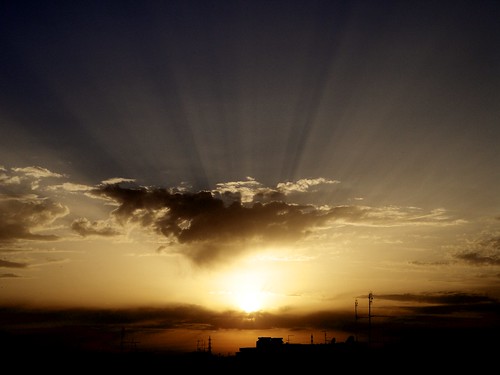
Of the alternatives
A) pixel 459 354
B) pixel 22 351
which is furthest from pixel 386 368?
pixel 22 351

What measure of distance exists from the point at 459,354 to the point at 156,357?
83.6 m

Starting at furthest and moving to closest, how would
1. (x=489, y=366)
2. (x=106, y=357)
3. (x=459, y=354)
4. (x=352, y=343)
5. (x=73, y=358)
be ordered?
(x=352, y=343)
(x=106, y=357)
(x=73, y=358)
(x=459, y=354)
(x=489, y=366)

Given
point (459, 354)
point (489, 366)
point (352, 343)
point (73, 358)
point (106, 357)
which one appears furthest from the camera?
point (352, 343)

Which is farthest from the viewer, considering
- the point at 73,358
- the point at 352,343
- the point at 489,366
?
the point at 352,343

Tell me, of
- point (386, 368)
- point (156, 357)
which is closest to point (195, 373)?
point (156, 357)

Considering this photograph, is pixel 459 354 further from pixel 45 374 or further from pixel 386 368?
pixel 45 374

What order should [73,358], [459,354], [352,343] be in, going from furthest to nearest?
1. [352,343]
2. [73,358]
3. [459,354]

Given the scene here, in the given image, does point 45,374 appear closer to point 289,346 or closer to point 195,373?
point 195,373

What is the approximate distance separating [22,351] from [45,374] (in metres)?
27.1

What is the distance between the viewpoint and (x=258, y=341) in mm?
146500

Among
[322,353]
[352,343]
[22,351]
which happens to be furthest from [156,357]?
[352,343]

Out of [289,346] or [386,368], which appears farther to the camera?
[289,346]

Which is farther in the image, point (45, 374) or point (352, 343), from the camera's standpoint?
point (352, 343)

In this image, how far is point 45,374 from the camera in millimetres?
108938
